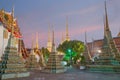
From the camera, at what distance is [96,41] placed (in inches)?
2368

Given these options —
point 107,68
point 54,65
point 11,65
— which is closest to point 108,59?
point 107,68

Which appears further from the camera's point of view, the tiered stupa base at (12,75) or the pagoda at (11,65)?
the pagoda at (11,65)

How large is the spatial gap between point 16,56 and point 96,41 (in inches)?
1874

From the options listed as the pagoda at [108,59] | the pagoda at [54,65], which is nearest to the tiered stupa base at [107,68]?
the pagoda at [108,59]

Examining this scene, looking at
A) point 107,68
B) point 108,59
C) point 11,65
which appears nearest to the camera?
point 11,65

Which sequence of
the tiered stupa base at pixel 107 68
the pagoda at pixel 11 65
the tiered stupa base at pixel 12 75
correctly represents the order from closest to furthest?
1. the tiered stupa base at pixel 12 75
2. the pagoda at pixel 11 65
3. the tiered stupa base at pixel 107 68

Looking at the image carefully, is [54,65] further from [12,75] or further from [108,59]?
[12,75]

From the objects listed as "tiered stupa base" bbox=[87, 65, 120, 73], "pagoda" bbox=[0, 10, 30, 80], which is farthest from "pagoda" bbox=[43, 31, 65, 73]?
"pagoda" bbox=[0, 10, 30, 80]

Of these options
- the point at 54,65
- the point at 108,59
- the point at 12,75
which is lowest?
the point at 12,75

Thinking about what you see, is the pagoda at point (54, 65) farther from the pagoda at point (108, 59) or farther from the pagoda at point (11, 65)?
the pagoda at point (11, 65)

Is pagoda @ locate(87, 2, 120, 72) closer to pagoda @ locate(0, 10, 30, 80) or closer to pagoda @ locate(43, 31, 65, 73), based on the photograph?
pagoda @ locate(43, 31, 65, 73)

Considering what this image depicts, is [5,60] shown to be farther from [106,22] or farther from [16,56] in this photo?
[106,22]

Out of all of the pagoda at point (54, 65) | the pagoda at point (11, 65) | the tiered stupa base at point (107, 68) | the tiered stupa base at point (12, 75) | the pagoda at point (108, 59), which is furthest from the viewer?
the pagoda at point (54, 65)

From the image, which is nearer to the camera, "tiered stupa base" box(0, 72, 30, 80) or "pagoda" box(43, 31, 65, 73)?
"tiered stupa base" box(0, 72, 30, 80)
